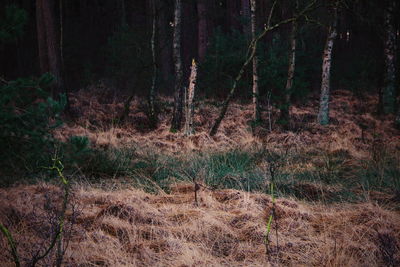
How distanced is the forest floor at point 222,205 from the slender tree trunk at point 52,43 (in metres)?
2.80

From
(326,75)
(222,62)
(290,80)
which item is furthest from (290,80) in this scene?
(222,62)

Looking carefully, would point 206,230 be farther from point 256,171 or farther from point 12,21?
point 12,21

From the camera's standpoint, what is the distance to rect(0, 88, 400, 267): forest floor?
285 centimetres

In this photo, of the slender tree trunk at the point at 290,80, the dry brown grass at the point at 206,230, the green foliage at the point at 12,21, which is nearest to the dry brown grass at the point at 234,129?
the slender tree trunk at the point at 290,80

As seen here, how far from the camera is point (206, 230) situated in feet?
10.9

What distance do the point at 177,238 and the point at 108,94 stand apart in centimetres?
1011

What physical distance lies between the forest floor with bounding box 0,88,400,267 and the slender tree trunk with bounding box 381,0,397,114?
3.23 metres

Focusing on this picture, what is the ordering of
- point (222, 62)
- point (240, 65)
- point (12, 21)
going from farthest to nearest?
point (240, 65)
point (222, 62)
point (12, 21)

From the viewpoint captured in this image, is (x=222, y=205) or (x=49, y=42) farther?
(x=49, y=42)

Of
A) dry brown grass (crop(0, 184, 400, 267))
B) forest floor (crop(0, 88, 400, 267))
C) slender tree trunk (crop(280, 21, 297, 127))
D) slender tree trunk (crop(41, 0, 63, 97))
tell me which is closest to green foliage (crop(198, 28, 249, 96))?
slender tree trunk (crop(280, 21, 297, 127))

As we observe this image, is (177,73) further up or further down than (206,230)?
further up

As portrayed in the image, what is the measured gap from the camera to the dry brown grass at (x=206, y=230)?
2768 mm

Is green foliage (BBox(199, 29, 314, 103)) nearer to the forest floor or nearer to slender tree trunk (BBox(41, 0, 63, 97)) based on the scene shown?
the forest floor

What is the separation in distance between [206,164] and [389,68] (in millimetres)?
7782
